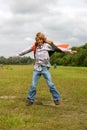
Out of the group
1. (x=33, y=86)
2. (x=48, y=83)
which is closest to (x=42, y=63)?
(x=48, y=83)

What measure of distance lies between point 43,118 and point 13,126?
4.50ft

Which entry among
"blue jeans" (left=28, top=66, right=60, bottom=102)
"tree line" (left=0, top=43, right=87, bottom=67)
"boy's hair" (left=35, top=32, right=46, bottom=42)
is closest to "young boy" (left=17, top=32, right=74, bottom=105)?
"blue jeans" (left=28, top=66, right=60, bottom=102)

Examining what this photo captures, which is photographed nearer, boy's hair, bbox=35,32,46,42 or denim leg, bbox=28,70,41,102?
boy's hair, bbox=35,32,46,42

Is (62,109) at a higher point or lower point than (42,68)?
lower

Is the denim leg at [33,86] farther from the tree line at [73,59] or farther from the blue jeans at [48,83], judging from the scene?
the tree line at [73,59]

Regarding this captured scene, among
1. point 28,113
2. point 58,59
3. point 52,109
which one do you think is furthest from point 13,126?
point 58,59

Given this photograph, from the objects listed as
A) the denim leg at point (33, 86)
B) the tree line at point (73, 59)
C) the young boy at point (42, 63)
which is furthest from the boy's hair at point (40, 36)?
the tree line at point (73, 59)

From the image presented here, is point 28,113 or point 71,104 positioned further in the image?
point 71,104

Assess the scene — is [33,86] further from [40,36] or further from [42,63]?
[40,36]

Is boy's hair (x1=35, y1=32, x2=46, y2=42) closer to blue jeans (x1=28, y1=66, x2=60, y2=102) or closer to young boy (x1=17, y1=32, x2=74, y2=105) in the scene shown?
young boy (x1=17, y1=32, x2=74, y2=105)

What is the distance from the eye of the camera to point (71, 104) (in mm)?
12586

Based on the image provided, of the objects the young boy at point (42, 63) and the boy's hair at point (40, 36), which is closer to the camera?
the boy's hair at point (40, 36)

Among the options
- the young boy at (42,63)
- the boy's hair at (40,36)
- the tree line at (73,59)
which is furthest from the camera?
the tree line at (73,59)

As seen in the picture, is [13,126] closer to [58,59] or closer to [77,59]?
[77,59]
